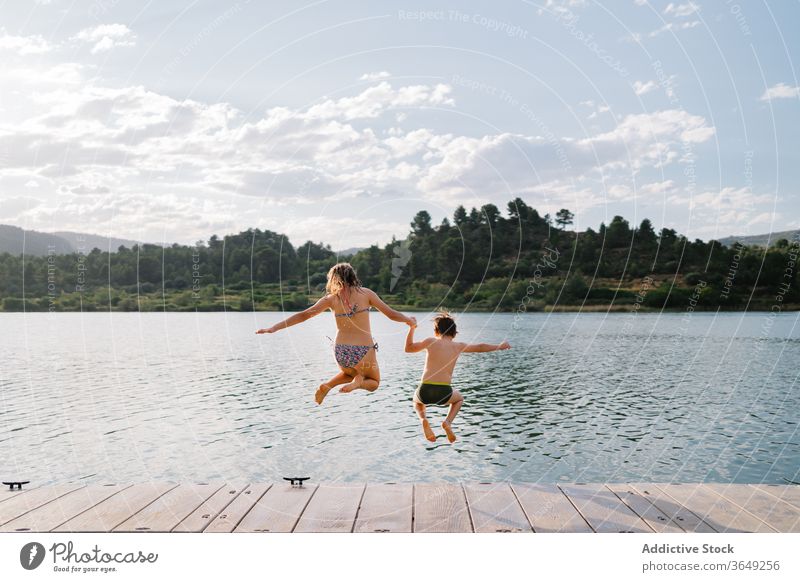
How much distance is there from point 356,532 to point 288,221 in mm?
6063

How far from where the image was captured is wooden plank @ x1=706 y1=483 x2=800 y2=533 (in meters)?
9.92

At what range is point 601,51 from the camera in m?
13.8

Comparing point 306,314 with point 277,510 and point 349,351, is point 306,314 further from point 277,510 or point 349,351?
point 277,510

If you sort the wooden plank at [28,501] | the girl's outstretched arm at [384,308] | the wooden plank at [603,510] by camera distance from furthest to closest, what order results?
1. the wooden plank at [28,501]
2. the wooden plank at [603,510]
3. the girl's outstretched arm at [384,308]

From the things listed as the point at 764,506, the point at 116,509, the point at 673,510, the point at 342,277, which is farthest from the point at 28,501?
the point at 764,506

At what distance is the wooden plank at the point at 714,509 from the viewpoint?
9891 millimetres

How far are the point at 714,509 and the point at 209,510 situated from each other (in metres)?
7.45

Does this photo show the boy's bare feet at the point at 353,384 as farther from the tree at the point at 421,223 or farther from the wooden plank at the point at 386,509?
the tree at the point at 421,223

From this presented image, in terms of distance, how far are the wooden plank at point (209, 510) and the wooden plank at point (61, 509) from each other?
5.57 ft

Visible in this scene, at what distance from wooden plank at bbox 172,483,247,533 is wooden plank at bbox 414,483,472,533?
2881 millimetres

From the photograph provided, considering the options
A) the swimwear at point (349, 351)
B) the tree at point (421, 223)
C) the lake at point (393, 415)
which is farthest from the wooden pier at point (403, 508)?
the tree at point (421, 223)

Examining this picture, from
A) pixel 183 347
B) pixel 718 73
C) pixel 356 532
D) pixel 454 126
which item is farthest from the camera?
pixel 183 347

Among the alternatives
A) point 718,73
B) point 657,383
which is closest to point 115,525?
point 718,73
